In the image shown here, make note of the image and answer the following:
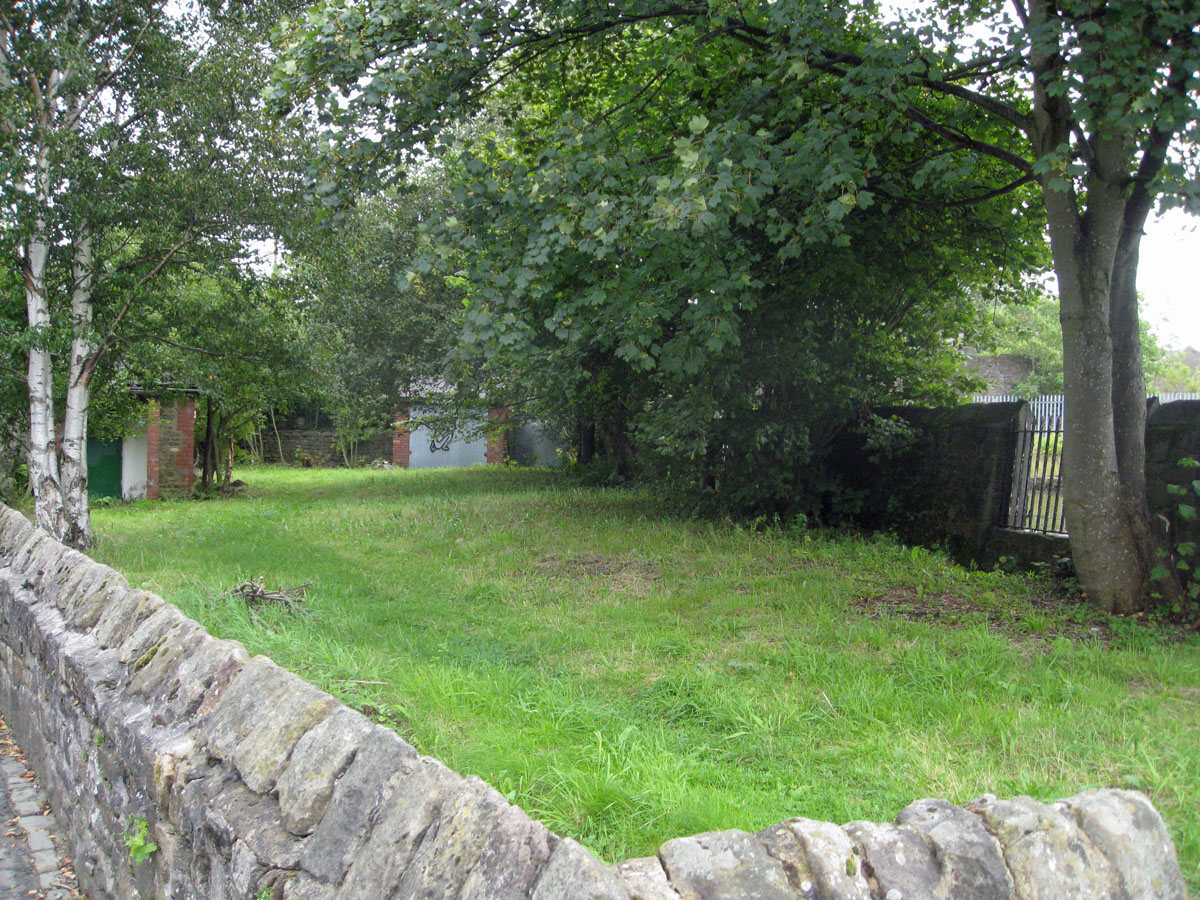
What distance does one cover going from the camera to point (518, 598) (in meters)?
7.95

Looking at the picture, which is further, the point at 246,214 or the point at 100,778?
the point at 246,214

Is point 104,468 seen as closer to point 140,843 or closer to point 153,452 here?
point 153,452

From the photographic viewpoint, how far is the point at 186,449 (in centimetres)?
1986

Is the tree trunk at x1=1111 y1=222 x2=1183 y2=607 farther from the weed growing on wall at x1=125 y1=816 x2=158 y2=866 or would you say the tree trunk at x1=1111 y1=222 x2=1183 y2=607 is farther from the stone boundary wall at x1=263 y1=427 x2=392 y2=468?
the stone boundary wall at x1=263 y1=427 x2=392 y2=468

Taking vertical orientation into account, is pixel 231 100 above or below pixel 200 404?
above

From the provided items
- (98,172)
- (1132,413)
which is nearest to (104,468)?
(98,172)

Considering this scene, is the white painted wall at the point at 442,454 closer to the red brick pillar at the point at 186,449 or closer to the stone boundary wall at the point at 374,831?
the red brick pillar at the point at 186,449

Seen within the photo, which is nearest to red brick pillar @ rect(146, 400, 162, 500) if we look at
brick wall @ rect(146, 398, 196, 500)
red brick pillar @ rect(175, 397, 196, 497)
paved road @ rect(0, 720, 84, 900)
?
brick wall @ rect(146, 398, 196, 500)

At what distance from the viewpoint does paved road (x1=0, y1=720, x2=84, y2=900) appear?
4.09 meters

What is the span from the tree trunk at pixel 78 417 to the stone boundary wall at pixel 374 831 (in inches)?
321

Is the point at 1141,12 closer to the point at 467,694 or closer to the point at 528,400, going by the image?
the point at 467,694

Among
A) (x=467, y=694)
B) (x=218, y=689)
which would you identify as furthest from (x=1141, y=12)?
(x=218, y=689)

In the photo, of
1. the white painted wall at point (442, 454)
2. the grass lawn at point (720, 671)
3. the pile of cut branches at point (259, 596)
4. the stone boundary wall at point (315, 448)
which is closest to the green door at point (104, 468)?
the grass lawn at point (720, 671)

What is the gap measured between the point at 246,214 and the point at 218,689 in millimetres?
9044
